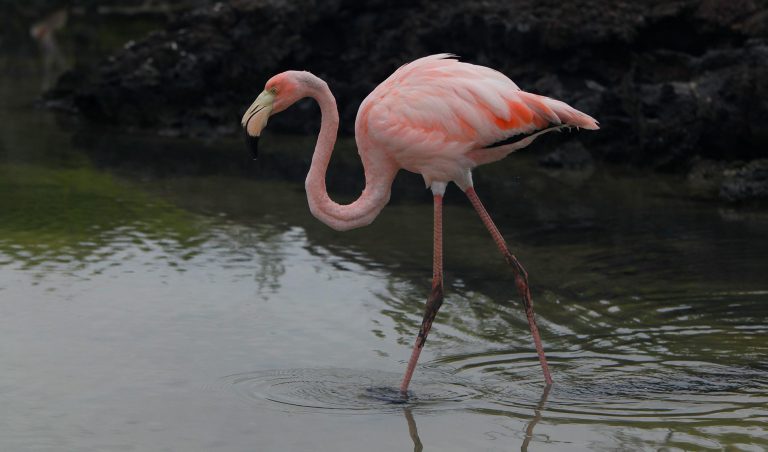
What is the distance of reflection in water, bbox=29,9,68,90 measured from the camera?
2113cm

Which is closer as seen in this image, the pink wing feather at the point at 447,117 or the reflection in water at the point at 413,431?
the reflection in water at the point at 413,431

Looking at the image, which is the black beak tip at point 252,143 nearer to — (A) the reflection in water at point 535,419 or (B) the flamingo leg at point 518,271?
(B) the flamingo leg at point 518,271

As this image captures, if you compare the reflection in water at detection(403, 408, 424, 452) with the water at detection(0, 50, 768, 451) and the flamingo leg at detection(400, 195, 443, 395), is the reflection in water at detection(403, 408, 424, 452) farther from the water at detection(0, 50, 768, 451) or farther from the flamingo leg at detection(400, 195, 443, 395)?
the flamingo leg at detection(400, 195, 443, 395)

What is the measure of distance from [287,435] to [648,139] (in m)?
8.06

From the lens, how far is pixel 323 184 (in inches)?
233

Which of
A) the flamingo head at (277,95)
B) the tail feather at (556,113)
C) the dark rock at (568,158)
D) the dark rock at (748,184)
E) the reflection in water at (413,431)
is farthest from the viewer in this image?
the dark rock at (568,158)

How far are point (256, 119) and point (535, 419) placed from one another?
189 cm

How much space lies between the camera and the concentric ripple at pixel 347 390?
215 inches

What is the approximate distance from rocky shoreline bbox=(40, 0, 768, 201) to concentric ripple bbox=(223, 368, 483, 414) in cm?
545

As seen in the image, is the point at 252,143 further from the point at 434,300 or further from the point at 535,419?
the point at 535,419

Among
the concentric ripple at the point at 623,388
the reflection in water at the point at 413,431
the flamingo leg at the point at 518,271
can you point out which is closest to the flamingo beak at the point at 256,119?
the flamingo leg at the point at 518,271

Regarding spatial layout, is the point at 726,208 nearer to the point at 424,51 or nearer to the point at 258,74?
the point at 424,51

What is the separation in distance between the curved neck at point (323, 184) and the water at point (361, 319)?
0.75 metres

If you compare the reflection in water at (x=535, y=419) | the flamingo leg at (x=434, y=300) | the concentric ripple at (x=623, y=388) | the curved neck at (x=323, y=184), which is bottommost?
the reflection in water at (x=535, y=419)
